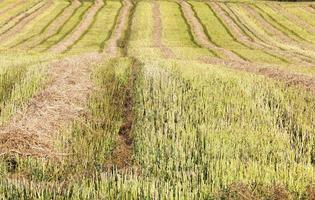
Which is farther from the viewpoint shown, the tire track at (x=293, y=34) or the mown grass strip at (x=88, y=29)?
the tire track at (x=293, y=34)

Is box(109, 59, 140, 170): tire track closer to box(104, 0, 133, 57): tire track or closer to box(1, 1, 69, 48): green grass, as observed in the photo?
box(104, 0, 133, 57): tire track

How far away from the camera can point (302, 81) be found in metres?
15.8

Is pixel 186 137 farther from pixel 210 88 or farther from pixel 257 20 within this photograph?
pixel 257 20

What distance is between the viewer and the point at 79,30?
43562 mm

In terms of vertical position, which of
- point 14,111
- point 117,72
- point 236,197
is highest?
point 236,197

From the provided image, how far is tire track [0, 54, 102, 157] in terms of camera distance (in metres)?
8.59

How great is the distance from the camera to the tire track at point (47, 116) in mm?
8594

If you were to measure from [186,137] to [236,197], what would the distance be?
2.75 meters

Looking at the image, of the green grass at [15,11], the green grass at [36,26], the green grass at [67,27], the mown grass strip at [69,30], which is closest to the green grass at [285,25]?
the mown grass strip at [69,30]

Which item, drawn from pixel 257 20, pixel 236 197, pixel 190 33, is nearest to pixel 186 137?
pixel 236 197

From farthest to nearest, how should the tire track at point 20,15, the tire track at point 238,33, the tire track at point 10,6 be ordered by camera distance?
1. the tire track at point 10,6
2. the tire track at point 20,15
3. the tire track at point 238,33

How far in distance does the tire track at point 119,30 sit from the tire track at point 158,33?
2535mm

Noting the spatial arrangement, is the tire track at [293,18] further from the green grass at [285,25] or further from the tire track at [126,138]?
the tire track at [126,138]

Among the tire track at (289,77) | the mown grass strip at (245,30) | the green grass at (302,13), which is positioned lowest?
the green grass at (302,13)
